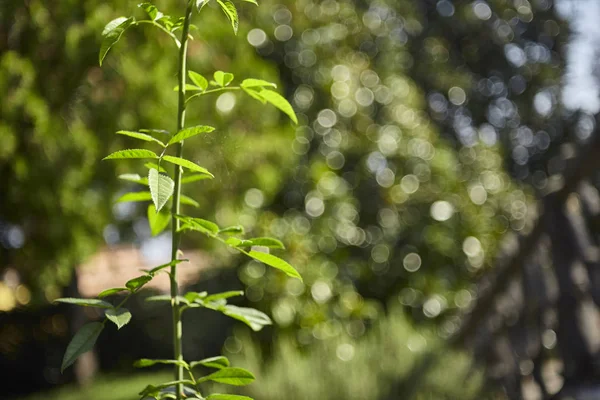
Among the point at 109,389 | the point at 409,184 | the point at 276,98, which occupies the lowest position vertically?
the point at 109,389

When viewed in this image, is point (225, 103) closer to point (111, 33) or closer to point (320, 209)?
point (320, 209)

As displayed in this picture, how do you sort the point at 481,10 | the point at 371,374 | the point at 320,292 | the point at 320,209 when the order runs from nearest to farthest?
the point at 371,374 < the point at 320,292 < the point at 320,209 < the point at 481,10

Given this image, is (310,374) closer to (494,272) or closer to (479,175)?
(494,272)

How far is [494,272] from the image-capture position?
2.97m

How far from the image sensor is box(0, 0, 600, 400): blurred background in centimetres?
268

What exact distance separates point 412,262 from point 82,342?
4936 mm

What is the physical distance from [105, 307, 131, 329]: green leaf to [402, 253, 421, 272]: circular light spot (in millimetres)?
4864

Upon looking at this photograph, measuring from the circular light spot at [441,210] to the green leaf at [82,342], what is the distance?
5144 millimetres

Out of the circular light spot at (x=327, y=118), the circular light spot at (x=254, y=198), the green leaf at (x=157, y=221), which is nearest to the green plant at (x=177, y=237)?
the green leaf at (x=157, y=221)

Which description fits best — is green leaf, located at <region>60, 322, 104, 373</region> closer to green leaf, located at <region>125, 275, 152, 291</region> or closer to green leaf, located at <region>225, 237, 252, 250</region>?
green leaf, located at <region>125, 275, 152, 291</region>

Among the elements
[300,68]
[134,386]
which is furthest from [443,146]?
[134,386]

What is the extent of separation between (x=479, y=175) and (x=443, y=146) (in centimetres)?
58

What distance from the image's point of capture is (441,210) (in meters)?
5.84

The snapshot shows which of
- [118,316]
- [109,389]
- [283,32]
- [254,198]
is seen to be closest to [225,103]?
[254,198]
